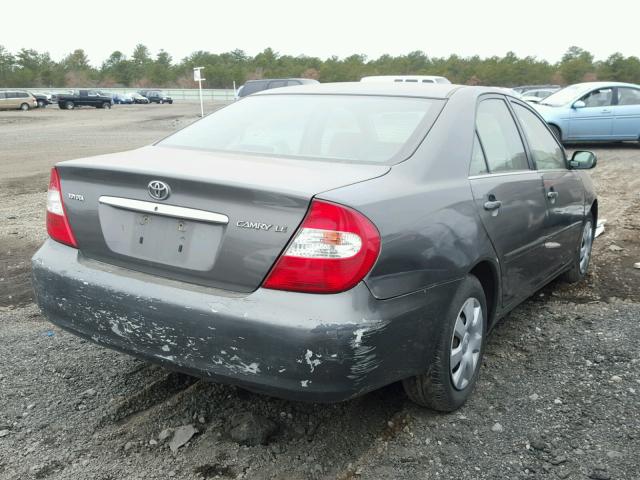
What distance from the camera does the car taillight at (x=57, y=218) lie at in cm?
281

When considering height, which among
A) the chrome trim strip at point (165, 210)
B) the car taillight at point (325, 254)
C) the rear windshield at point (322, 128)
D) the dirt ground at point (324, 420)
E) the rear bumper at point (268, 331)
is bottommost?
the dirt ground at point (324, 420)

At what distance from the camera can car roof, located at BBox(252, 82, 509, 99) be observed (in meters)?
3.35

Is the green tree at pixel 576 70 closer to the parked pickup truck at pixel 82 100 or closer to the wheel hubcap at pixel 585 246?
the parked pickup truck at pixel 82 100

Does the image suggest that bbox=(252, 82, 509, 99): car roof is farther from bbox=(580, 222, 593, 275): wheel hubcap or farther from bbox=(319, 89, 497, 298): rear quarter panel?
bbox=(580, 222, 593, 275): wheel hubcap

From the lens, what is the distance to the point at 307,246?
2.25 meters

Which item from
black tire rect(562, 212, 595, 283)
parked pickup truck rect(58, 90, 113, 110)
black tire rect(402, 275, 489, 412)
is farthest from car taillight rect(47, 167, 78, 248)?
parked pickup truck rect(58, 90, 113, 110)

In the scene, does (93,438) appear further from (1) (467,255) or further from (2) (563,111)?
(2) (563,111)

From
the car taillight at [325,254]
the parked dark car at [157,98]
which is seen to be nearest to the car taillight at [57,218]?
the car taillight at [325,254]

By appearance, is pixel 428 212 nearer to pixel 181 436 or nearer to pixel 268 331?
pixel 268 331

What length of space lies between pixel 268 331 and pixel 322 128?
137 cm

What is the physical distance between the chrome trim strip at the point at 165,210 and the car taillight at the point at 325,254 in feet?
1.00

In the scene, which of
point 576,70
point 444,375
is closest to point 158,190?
point 444,375

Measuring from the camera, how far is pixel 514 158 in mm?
3688

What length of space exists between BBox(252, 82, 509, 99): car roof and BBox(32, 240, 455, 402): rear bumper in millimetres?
1215
